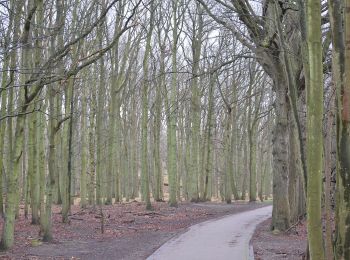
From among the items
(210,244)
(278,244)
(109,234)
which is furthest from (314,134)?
(109,234)

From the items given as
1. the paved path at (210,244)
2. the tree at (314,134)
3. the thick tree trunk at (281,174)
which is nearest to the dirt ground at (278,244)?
the paved path at (210,244)

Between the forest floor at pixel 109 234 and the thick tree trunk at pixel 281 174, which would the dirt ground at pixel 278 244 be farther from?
the forest floor at pixel 109 234

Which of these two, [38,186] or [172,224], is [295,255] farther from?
[38,186]

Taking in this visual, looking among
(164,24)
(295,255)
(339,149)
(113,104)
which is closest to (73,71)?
(295,255)

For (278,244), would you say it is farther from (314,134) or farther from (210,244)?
(314,134)

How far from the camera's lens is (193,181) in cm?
2817

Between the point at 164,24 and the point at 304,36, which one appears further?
the point at 164,24

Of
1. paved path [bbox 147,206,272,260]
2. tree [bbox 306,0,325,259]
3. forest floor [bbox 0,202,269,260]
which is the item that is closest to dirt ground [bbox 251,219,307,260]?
paved path [bbox 147,206,272,260]

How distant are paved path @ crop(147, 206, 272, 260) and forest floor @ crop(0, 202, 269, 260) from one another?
1.58 ft

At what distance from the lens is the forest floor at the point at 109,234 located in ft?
35.3

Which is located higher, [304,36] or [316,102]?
[304,36]

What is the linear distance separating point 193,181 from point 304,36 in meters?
23.2

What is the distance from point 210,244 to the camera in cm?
1159

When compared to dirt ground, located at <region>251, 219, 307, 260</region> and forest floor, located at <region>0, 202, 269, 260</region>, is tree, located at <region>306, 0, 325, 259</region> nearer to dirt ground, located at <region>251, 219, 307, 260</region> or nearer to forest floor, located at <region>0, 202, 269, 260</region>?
dirt ground, located at <region>251, 219, 307, 260</region>
